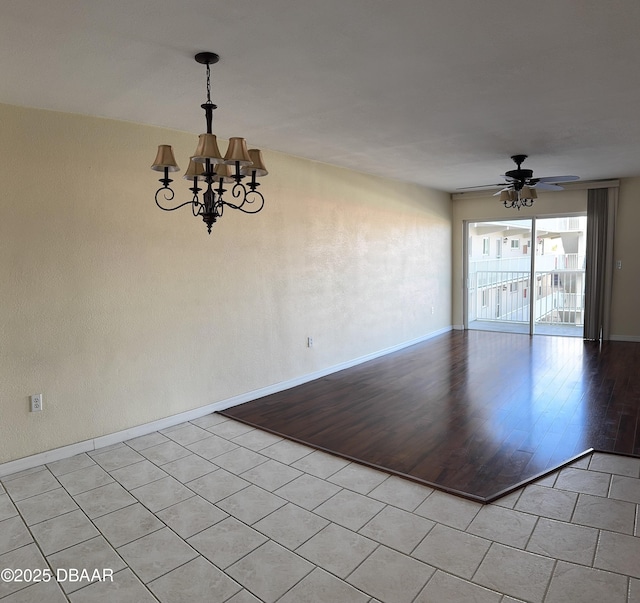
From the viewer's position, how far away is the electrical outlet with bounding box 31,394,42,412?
10.2 feet

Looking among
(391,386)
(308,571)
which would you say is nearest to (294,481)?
(308,571)

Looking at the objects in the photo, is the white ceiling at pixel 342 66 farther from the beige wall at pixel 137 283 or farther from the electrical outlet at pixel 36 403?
the electrical outlet at pixel 36 403

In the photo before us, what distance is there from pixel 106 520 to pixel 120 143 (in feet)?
8.62

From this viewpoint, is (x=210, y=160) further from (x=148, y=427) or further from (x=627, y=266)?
(x=627, y=266)

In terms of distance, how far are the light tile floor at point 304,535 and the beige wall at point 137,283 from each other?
0.55 metres

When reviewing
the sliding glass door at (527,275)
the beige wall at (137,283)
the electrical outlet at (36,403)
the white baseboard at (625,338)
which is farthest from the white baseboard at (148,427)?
the white baseboard at (625,338)

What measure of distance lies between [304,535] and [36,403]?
2.10m

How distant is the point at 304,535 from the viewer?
7.50 feet

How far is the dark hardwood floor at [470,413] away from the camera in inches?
119

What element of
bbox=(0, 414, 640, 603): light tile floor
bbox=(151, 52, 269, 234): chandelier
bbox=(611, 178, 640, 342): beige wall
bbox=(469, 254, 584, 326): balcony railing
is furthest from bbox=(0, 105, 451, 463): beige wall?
bbox=(611, 178, 640, 342): beige wall

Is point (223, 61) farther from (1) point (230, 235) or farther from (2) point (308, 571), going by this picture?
(2) point (308, 571)

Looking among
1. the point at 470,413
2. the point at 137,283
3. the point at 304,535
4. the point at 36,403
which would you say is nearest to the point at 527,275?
the point at 470,413

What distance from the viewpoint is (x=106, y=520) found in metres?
2.45

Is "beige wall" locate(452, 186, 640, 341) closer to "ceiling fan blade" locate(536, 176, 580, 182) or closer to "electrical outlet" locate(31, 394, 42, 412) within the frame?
"ceiling fan blade" locate(536, 176, 580, 182)
